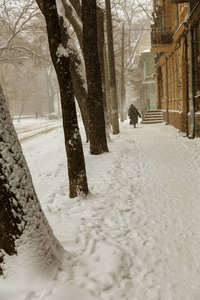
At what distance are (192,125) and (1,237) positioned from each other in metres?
→ 10.8

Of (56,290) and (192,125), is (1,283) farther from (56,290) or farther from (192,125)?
(192,125)

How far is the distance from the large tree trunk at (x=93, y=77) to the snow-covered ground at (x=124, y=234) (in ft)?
3.52

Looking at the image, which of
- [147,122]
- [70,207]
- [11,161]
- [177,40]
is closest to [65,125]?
[70,207]

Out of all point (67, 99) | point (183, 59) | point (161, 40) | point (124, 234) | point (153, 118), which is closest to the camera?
point (124, 234)

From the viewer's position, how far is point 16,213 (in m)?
2.53

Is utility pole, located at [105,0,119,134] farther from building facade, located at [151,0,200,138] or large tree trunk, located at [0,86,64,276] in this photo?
large tree trunk, located at [0,86,64,276]

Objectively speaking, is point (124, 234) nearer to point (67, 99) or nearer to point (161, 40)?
point (67, 99)

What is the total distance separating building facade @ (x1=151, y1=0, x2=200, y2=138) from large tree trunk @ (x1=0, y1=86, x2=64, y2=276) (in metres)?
10.0

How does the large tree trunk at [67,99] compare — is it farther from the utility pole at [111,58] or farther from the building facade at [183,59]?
the utility pole at [111,58]

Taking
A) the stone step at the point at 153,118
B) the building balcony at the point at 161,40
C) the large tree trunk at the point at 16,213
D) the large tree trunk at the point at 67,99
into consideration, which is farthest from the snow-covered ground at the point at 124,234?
the stone step at the point at 153,118

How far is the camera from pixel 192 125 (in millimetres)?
12023

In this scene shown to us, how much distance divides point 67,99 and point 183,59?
10617mm

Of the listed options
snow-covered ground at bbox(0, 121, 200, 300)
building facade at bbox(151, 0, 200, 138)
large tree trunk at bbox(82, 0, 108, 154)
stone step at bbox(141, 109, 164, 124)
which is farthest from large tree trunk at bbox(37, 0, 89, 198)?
stone step at bbox(141, 109, 164, 124)

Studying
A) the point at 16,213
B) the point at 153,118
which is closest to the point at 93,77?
the point at 16,213
